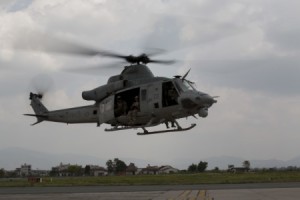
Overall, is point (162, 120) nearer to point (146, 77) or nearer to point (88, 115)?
point (146, 77)

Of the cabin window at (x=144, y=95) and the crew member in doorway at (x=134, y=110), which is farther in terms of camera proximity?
the crew member in doorway at (x=134, y=110)

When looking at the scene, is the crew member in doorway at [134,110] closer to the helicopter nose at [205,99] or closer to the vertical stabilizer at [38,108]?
the helicopter nose at [205,99]

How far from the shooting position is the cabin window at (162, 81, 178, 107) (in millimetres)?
20812

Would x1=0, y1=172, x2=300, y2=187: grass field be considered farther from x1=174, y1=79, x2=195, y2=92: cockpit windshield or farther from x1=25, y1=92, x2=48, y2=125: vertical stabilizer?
x1=174, y1=79, x2=195, y2=92: cockpit windshield

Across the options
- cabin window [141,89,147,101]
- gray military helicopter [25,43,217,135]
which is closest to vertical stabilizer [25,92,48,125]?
gray military helicopter [25,43,217,135]

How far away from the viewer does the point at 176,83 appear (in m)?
20.9

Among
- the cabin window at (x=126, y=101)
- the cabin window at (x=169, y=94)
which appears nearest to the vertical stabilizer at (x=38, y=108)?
the cabin window at (x=126, y=101)

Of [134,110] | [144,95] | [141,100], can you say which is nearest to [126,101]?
[134,110]

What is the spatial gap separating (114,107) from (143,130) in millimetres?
2015

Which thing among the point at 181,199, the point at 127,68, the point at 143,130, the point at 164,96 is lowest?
the point at 181,199

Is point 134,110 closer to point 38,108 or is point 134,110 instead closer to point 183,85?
point 183,85

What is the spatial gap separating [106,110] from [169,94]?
3.92m

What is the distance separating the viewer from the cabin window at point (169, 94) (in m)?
20.8

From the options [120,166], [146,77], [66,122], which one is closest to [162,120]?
[146,77]
